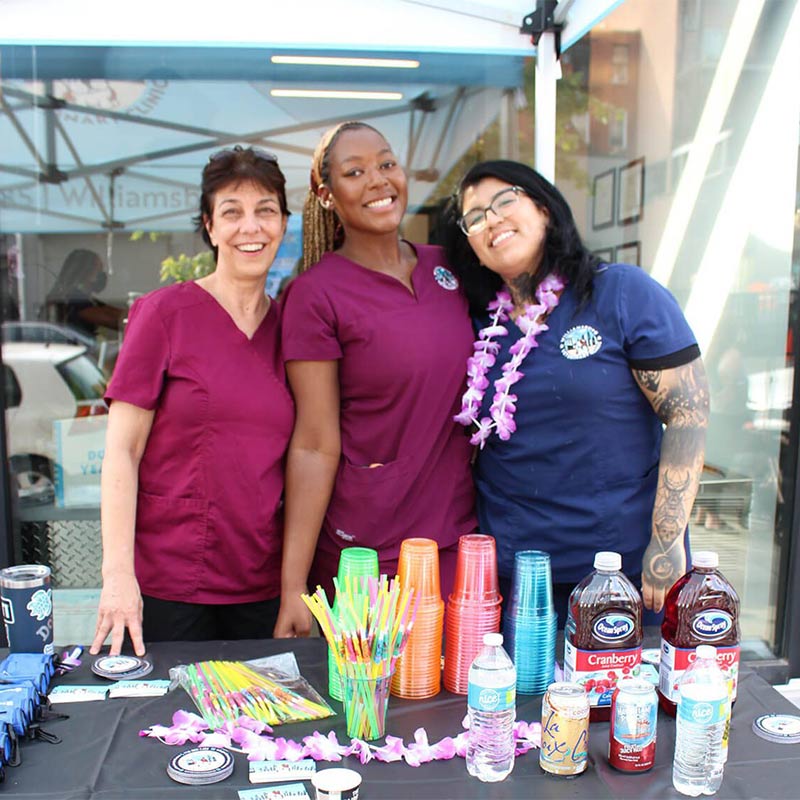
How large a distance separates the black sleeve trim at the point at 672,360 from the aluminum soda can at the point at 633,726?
758 mm

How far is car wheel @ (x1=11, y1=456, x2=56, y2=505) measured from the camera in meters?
3.31

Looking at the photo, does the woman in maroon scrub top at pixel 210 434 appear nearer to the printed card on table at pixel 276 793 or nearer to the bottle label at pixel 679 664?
the printed card on table at pixel 276 793

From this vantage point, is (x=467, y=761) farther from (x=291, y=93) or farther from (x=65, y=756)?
(x=291, y=93)

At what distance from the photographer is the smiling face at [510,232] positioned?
1.86 m

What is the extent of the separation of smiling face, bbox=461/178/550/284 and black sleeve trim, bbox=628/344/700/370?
377mm

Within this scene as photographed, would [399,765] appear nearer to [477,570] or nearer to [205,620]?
[477,570]

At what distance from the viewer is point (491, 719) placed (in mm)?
1149

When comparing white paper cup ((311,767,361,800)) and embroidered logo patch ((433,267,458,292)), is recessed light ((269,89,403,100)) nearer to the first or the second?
embroidered logo patch ((433,267,458,292))

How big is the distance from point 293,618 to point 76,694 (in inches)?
23.3

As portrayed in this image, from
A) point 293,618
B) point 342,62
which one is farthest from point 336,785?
point 342,62

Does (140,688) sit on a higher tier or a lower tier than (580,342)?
lower

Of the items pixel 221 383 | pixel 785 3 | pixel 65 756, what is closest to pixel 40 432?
pixel 221 383

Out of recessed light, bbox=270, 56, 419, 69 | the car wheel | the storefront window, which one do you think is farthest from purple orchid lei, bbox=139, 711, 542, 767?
recessed light, bbox=270, 56, 419, 69

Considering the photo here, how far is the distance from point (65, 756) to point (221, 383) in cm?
90
